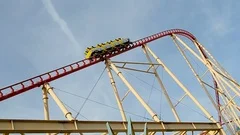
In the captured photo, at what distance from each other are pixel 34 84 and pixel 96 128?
5508mm

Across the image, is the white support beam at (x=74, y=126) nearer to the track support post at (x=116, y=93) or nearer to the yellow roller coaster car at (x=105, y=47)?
the track support post at (x=116, y=93)

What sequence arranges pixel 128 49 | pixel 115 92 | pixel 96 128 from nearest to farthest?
pixel 96 128 < pixel 115 92 < pixel 128 49

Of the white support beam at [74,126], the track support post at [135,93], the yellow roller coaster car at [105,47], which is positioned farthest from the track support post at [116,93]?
the yellow roller coaster car at [105,47]

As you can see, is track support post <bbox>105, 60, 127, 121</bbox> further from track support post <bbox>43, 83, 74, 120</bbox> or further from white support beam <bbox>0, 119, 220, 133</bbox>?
track support post <bbox>43, 83, 74, 120</bbox>

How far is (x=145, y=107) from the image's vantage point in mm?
15828

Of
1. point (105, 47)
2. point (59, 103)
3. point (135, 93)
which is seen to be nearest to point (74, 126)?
point (59, 103)

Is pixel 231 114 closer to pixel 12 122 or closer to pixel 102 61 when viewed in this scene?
pixel 102 61

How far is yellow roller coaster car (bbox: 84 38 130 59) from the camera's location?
853 inches

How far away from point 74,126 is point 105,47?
10.9 m

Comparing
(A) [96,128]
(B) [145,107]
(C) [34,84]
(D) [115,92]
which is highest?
(C) [34,84]

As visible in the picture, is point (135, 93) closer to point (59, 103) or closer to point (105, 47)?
point (59, 103)

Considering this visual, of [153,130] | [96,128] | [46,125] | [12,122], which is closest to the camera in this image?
[12,122]

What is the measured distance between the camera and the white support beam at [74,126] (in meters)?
10.5

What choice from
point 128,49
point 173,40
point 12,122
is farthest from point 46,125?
point 173,40
